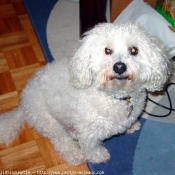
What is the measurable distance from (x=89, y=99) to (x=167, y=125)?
0.61 meters

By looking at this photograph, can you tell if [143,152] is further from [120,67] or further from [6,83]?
[6,83]

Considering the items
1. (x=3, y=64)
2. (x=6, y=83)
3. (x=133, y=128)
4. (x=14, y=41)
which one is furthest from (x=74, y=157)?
(x=14, y=41)

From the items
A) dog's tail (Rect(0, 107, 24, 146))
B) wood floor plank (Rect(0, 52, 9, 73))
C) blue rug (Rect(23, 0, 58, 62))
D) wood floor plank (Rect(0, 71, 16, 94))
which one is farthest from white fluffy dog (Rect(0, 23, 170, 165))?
blue rug (Rect(23, 0, 58, 62))

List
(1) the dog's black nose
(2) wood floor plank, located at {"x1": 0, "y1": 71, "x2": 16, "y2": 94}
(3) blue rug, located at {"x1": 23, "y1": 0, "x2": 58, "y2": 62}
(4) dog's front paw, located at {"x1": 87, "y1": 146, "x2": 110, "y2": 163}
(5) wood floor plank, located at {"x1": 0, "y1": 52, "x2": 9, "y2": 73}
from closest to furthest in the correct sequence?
1. (1) the dog's black nose
2. (4) dog's front paw, located at {"x1": 87, "y1": 146, "x2": 110, "y2": 163}
3. (2) wood floor plank, located at {"x1": 0, "y1": 71, "x2": 16, "y2": 94}
4. (5) wood floor plank, located at {"x1": 0, "y1": 52, "x2": 9, "y2": 73}
5. (3) blue rug, located at {"x1": 23, "y1": 0, "x2": 58, "y2": 62}

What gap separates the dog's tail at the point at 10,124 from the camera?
1.47 meters

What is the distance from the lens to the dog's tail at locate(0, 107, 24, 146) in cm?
147

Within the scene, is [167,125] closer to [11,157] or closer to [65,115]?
[65,115]

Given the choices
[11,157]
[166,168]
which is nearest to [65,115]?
[11,157]

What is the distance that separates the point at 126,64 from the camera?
105 cm

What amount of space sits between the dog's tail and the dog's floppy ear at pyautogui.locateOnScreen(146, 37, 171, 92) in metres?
0.74

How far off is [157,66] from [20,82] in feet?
3.36

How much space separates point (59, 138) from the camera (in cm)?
146

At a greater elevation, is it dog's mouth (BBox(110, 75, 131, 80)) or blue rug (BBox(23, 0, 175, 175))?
dog's mouth (BBox(110, 75, 131, 80))

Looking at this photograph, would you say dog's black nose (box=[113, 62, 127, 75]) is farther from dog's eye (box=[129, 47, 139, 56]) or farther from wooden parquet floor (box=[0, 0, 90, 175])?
wooden parquet floor (box=[0, 0, 90, 175])
